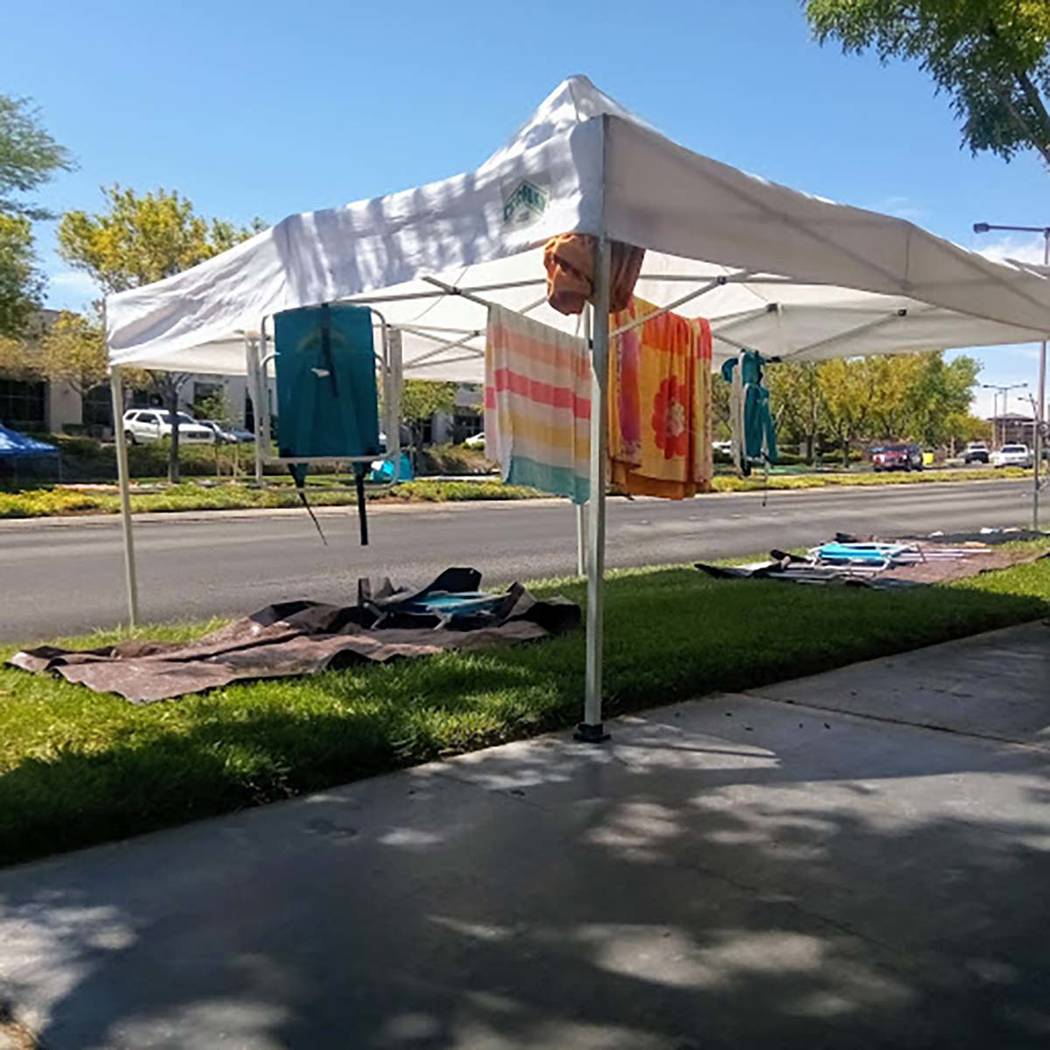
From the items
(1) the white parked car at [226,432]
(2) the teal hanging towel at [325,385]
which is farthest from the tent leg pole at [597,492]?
(1) the white parked car at [226,432]

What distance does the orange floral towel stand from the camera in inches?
278

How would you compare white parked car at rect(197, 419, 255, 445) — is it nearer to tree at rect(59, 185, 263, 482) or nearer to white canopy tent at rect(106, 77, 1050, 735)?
tree at rect(59, 185, 263, 482)

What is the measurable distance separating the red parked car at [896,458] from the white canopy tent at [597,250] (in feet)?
168

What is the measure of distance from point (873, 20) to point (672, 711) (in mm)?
7599

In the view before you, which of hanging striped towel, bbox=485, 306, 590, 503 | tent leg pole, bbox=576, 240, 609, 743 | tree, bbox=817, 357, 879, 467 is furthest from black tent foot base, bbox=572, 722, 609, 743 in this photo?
tree, bbox=817, 357, 879, 467

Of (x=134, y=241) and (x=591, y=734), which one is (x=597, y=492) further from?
(x=134, y=241)

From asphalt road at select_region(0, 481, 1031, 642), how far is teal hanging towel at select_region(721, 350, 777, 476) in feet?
12.1

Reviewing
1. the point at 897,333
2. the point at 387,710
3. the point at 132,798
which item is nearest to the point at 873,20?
the point at 897,333

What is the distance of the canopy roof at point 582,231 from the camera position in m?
4.86

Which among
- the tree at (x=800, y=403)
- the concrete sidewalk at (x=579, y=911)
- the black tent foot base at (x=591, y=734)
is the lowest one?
the concrete sidewalk at (x=579, y=911)

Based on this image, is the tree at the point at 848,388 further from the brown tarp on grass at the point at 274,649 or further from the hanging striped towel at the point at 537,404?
the hanging striped towel at the point at 537,404

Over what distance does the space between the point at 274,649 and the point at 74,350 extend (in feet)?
96.3

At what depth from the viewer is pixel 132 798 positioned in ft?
13.9

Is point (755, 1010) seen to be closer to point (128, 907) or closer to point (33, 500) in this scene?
point (128, 907)
